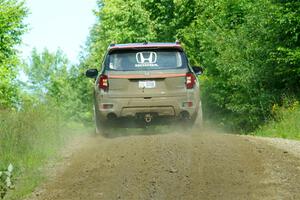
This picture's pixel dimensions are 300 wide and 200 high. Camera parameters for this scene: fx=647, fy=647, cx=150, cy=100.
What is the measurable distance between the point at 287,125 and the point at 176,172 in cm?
968

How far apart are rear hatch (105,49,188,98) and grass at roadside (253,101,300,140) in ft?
13.0

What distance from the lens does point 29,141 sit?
1184 centimetres

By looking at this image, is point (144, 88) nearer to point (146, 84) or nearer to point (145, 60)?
point (146, 84)

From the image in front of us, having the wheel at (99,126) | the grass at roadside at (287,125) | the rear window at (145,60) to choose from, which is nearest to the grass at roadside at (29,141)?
the wheel at (99,126)

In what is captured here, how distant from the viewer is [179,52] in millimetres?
14438

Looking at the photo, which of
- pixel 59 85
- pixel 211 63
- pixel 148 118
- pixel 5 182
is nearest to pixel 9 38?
pixel 211 63

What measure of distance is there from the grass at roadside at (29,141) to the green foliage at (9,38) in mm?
28268

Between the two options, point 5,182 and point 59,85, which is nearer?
point 5,182

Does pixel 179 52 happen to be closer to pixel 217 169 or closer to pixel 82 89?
pixel 217 169

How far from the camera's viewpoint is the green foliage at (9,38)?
42.8 meters

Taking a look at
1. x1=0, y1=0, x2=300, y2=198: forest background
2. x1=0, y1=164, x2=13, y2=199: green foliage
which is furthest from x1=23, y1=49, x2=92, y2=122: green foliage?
x1=0, y1=164, x2=13, y2=199: green foliage

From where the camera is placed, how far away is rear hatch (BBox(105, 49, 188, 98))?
13656 millimetres

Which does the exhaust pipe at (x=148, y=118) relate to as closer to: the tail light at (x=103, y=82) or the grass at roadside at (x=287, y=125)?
the tail light at (x=103, y=82)

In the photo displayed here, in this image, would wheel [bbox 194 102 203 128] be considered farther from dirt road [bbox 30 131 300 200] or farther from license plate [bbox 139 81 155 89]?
dirt road [bbox 30 131 300 200]
